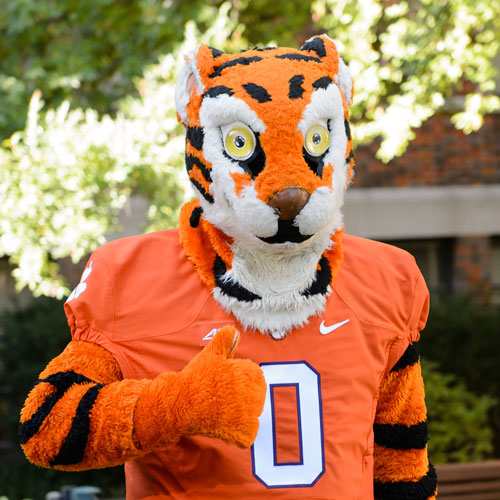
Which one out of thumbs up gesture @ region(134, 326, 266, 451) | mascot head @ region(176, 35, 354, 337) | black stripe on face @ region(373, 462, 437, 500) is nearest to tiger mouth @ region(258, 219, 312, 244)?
mascot head @ region(176, 35, 354, 337)

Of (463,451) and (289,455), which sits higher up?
(289,455)

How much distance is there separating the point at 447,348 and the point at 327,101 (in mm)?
4968

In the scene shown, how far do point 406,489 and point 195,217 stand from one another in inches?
39.5

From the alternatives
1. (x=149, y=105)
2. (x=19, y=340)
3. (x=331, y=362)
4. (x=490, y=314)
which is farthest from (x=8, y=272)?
(x=331, y=362)

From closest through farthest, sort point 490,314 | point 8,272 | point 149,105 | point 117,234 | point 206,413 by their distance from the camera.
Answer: point 206,413 → point 149,105 → point 117,234 → point 490,314 → point 8,272

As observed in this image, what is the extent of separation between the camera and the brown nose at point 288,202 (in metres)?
2.00

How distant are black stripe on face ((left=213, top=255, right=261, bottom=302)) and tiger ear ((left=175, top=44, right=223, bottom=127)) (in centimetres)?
43

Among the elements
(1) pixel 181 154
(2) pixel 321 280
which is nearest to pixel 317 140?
(2) pixel 321 280

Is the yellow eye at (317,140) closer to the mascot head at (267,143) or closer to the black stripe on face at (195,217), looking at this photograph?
the mascot head at (267,143)

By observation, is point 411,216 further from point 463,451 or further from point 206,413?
point 206,413

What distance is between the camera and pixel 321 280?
224cm

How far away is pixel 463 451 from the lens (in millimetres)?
6105

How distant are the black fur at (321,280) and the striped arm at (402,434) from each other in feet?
1.19

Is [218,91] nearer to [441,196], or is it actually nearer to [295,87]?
[295,87]
